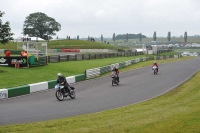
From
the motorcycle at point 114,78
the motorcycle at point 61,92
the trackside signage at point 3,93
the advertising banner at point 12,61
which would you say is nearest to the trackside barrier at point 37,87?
the trackside signage at point 3,93

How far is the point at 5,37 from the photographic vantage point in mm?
31344

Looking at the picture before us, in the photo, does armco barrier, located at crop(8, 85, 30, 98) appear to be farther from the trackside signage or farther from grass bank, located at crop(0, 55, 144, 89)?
grass bank, located at crop(0, 55, 144, 89)

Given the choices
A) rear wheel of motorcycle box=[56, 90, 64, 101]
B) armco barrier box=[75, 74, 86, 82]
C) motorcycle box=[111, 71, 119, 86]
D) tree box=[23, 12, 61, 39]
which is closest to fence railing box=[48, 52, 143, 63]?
armco barrier box=[75, 74, 86, 82]

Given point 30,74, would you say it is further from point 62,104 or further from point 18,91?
point 62,104

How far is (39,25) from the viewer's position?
117m

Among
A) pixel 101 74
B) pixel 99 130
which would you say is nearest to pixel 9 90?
pixel 99 130

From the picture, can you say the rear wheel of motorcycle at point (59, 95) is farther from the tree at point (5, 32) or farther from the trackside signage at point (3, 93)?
the tree at point (5, 32)

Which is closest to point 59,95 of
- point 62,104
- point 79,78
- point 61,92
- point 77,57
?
point 61,92

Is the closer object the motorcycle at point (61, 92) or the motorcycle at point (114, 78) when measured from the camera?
the motorcycle at point (61, 92)

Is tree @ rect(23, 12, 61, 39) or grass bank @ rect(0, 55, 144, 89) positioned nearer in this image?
grass bank @ rect(0, 55, 144, 89)

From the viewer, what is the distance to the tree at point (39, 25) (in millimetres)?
116125

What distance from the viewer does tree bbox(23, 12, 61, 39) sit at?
4572 inches

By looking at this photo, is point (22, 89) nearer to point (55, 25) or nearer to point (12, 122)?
point (12, 122)

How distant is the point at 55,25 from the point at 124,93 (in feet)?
321
